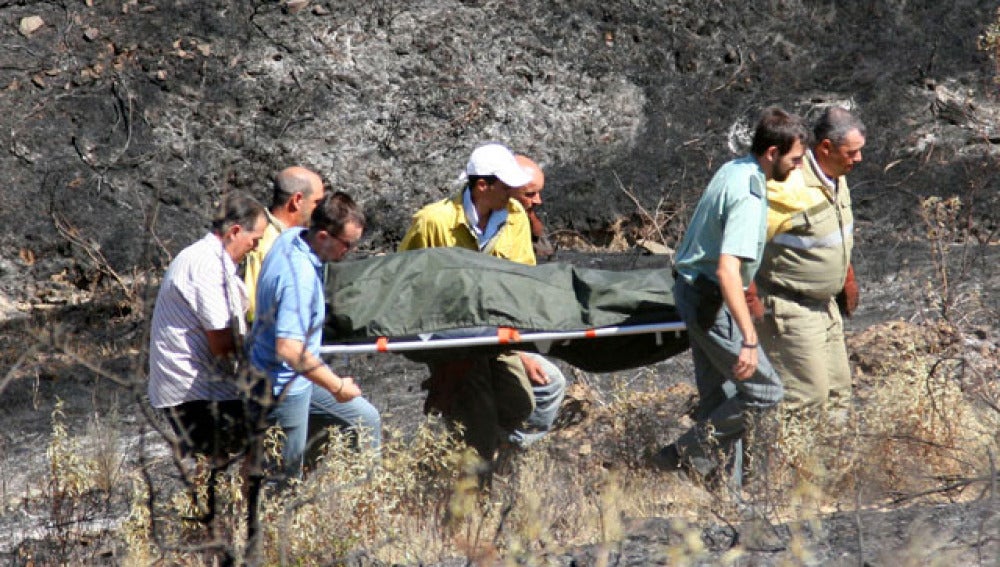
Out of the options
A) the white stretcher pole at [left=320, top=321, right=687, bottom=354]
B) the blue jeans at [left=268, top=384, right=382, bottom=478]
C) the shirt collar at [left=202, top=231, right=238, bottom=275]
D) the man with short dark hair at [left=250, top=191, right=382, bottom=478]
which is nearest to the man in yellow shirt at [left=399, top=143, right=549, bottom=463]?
the white stretcher pole at [left=320, top=321, right=687, bottom=354]

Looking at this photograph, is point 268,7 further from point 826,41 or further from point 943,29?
point 943,29

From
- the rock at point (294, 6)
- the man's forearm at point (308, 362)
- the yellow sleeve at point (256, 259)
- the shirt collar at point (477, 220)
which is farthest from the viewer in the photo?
the rock at point (294, 6)

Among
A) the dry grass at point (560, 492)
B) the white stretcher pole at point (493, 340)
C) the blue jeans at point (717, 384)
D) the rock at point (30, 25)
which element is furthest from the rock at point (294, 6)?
the blue jeans at point (717, 384)

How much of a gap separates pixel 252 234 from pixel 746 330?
1.94 metres

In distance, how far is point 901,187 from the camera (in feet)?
38.6

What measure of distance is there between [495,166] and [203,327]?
4.89ft

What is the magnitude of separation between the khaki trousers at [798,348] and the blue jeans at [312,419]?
1756 millimetres

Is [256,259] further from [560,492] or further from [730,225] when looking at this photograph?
[730,225]

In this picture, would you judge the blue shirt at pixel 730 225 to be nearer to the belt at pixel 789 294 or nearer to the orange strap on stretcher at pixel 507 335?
the belt at pixel 789 294

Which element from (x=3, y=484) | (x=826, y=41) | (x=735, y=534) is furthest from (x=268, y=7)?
(x=735, y=534)

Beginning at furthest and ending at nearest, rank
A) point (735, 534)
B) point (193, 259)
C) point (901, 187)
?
point (901, 187), point (193, 259), point (735, 534)

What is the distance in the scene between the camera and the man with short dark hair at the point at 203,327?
5.30 meters

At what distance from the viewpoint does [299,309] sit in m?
5.25

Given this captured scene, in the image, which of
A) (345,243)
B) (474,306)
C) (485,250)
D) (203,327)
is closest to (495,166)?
(485,250)
